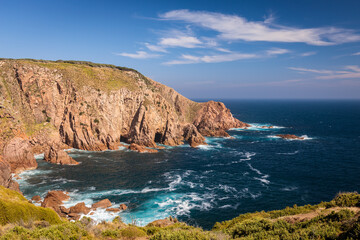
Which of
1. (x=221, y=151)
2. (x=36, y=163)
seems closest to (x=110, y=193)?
(x=36, y=163)

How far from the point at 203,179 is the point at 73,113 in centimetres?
6152

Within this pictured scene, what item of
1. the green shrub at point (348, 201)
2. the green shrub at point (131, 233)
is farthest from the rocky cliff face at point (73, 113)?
the green shrub at point (348, 201)

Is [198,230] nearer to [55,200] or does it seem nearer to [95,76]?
[55,200]

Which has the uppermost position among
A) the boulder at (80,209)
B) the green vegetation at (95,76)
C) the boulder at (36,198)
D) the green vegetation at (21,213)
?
the green vegetation at (95,76)

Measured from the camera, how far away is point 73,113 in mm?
90188

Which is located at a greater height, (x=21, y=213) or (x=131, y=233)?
(x=131, y=233)

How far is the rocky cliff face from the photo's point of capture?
244 ft

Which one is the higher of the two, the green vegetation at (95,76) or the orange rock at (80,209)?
the green vegetation at (95,76)

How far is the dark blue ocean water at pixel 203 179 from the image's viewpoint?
45.6 metres

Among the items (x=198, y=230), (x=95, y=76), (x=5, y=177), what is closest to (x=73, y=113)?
(x=95, y=76)

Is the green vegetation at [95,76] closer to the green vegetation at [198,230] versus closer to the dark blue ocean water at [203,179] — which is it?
the dark blue ocean water at [203,179]

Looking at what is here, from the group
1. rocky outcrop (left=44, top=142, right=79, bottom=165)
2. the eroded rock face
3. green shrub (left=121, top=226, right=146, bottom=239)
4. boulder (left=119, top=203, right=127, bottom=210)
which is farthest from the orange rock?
the eroded rock face

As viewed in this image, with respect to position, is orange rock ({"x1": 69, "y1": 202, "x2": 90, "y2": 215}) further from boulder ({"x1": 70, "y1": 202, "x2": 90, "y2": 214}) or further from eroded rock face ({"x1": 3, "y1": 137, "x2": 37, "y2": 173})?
eroded rock face ({"x1": 3, "y1": 137, "x2": 37, "y2": 173})

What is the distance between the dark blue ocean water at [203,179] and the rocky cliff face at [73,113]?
26.9 feet
